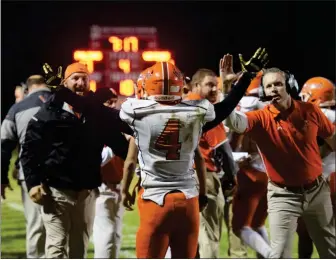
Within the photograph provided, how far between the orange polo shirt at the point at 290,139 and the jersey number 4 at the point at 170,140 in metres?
0.75

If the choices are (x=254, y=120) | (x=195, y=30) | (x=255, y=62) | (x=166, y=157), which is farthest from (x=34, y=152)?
(x=195, y=30)

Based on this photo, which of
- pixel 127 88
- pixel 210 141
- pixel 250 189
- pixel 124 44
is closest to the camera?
pixel 210 141

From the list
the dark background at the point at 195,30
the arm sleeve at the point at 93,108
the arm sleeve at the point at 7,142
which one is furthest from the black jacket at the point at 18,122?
the dark background at the point at 195,30

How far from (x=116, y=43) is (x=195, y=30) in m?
2.67

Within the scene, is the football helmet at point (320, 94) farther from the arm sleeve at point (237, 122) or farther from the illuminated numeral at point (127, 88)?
the illuminated numeral at point (127, 88)

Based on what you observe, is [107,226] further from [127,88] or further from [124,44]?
[124,44]

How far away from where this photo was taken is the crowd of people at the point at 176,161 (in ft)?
11.5

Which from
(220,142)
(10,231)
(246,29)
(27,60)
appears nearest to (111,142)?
(220,142)

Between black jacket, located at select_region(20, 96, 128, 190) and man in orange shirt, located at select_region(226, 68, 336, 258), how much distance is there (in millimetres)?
884

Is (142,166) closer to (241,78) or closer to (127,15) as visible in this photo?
(241,78)

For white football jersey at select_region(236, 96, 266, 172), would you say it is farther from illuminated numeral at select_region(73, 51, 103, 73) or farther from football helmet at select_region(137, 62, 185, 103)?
illuminated numeral at select_region(73, 51, 103, 73)

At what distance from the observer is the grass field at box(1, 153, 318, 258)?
5.95m

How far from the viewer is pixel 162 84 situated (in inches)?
138

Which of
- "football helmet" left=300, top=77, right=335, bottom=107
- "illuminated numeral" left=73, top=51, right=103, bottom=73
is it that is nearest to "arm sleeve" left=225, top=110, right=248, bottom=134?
"football helmet" left=300, top=77, right=335, bottom=107
